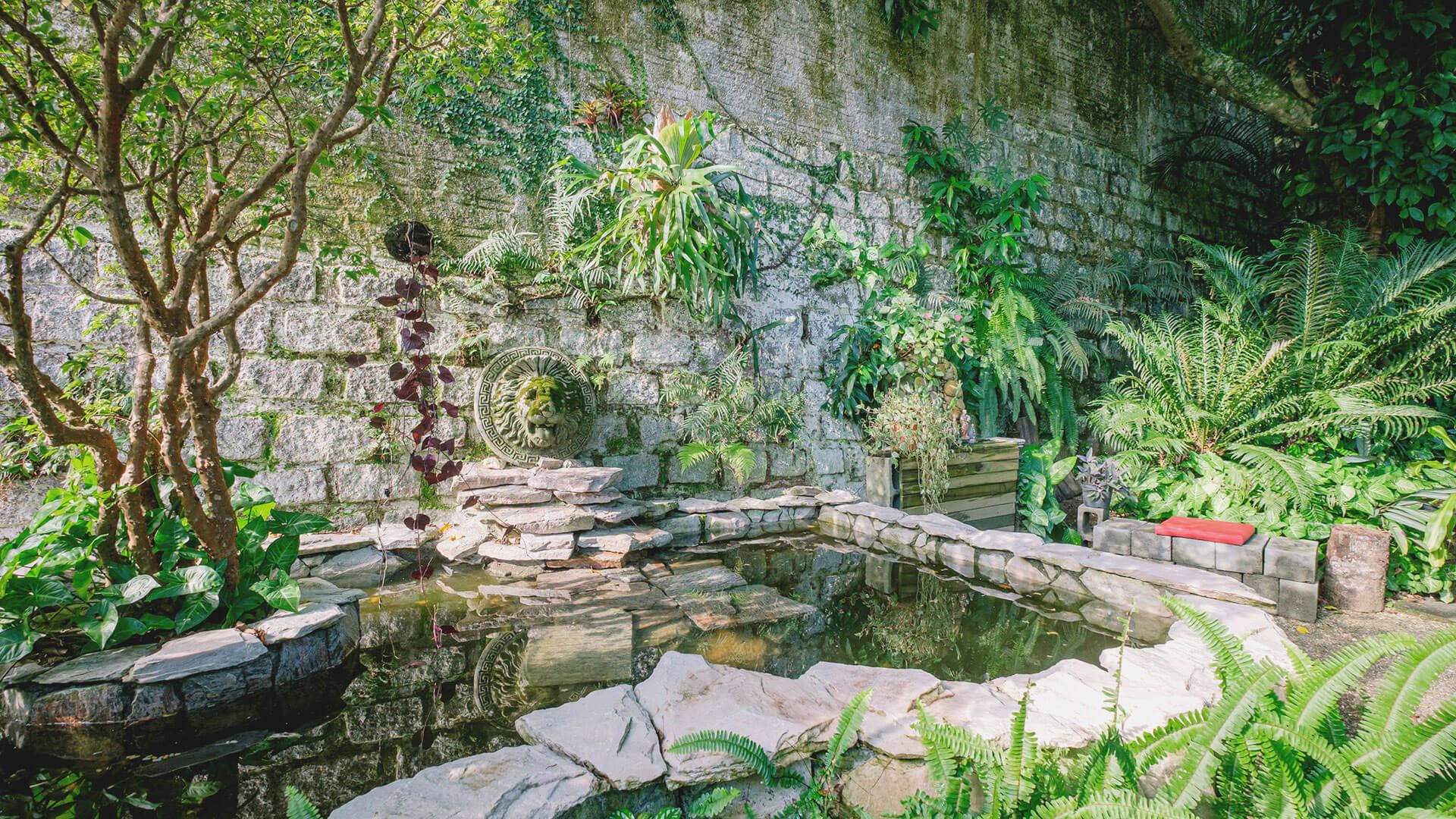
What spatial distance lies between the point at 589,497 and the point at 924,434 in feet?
6.56

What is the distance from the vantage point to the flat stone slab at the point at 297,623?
1.86m

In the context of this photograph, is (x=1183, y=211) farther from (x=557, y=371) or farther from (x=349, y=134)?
(x=349, y=134)

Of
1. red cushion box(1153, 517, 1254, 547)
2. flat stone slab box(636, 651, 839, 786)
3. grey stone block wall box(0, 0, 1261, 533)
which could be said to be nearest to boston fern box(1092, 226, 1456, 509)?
red cushion box(1153, 517, 1254, 547)

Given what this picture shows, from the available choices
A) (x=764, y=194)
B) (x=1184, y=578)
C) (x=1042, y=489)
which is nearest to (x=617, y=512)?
(x=1184, y=578)

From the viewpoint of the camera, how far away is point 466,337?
11.9 feet

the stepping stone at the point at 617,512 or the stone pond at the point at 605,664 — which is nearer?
the stone pond at the point at 605,664

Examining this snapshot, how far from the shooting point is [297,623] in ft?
6.31

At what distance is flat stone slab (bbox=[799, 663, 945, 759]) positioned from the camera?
1.43 meters

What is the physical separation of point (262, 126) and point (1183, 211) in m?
7.58

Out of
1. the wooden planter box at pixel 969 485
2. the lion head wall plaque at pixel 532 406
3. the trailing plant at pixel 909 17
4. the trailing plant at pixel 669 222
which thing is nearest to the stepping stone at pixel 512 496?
the lion head wall plaque at pixel 532 406

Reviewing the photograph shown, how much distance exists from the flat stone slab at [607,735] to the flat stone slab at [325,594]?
997 millimetres

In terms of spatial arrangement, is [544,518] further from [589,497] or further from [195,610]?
[195,610]

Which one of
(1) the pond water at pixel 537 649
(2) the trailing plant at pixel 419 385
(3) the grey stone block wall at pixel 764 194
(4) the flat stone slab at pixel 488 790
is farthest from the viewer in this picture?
(3) the grey stone block wall at pixel 764 194

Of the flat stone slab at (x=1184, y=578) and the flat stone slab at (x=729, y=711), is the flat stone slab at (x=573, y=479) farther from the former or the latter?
the flat stone slab at (x=1184, y=578)
